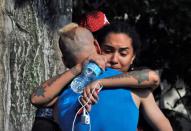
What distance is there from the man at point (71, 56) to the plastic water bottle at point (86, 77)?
35mm

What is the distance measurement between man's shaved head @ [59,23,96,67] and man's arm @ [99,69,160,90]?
0.23 metres

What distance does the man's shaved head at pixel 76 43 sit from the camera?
141 inches

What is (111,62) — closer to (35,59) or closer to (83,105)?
(83,105)

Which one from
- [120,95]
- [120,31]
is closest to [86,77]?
[120,95]

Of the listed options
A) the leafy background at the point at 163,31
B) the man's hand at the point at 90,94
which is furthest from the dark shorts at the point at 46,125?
the leafy background at the point at 163,31

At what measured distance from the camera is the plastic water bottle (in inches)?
134

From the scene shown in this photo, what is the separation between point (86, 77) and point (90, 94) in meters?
0.16

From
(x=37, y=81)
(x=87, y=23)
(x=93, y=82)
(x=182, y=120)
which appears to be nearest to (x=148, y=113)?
(x=93, y=82)

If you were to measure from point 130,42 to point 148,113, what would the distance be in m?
0.38

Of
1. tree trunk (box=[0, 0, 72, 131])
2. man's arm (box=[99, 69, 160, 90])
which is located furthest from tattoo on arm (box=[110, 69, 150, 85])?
tree trunk (box=[0, 0, 72, 131])

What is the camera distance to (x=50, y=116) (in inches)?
144

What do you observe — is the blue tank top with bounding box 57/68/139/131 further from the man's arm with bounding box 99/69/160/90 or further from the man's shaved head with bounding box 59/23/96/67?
the man's shaved head with bounding box 59/23/96/67

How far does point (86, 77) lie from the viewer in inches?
136

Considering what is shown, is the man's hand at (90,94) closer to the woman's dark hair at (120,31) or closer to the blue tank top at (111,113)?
the blue tank top at (111,113)
